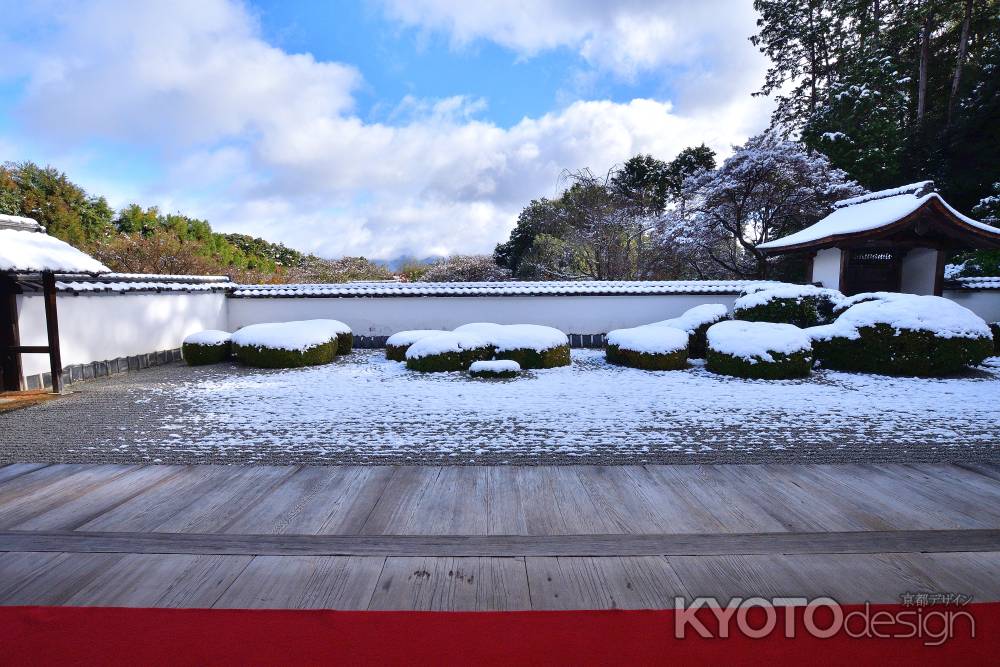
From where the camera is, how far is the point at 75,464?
12.7 feet

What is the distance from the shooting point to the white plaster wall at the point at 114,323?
7.19 metres

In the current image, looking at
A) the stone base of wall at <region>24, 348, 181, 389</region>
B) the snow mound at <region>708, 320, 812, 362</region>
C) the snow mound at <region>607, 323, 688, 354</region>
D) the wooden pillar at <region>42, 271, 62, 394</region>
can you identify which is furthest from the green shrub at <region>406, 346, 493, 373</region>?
the stone base of wall at <region>24, 348, 181, 389</region>

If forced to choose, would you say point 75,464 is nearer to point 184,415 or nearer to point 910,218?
point 184,415

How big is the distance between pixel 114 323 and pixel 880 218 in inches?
630

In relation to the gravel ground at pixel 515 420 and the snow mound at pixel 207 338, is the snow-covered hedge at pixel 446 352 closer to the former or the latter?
the gravel ground at pixel 515 420

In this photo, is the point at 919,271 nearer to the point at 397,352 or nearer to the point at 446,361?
the point at 446,361

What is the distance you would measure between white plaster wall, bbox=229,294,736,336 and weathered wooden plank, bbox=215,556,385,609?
9.43 m

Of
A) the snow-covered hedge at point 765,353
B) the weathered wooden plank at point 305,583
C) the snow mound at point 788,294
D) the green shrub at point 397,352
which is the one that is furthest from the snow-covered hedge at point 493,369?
the weathered wooden plank at point 305,583

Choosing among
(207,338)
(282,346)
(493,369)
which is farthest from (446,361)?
(207,338)

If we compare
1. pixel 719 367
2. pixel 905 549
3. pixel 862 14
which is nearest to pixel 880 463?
pixel 905 549

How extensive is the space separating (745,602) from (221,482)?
11.4ft

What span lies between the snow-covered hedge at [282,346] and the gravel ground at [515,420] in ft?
3.31

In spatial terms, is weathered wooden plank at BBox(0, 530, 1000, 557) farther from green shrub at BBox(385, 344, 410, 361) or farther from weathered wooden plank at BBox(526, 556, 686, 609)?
green shrub at BBox(385, 344, 410, 361)

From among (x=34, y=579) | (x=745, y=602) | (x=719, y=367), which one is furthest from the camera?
(x=719, y=367)
